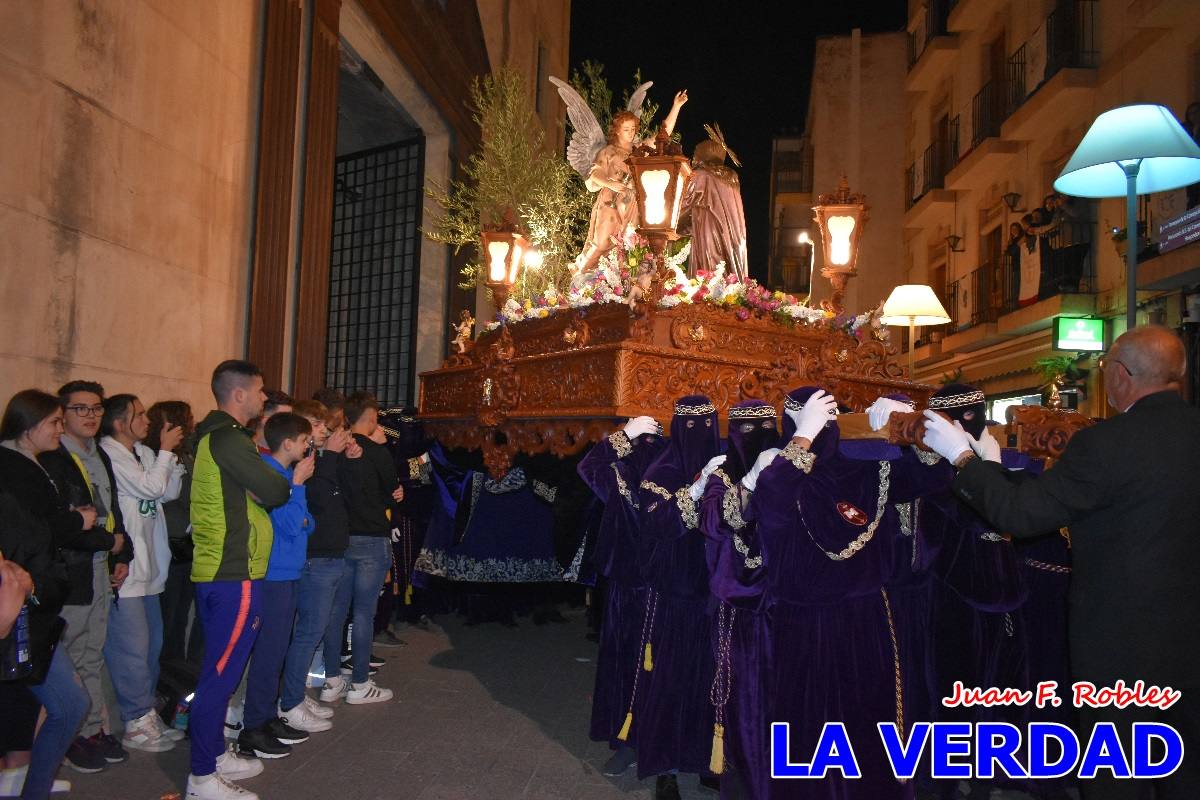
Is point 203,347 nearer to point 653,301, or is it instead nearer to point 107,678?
point 107,678

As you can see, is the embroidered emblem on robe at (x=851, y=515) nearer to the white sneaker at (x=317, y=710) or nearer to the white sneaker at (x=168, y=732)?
the white sneaker at (x=317, y=710)

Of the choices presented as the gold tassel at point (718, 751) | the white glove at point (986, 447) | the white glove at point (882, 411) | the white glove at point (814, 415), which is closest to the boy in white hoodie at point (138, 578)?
the gold tassel at point (718, 751)

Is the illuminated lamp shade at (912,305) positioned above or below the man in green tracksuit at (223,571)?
above

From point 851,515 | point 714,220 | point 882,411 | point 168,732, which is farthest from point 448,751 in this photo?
point 714,220

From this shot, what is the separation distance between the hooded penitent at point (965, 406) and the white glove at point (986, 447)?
3 centimetres

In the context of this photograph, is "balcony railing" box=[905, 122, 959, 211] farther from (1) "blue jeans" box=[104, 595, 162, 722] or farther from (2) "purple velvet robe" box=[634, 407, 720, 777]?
(1) "blue jeans" box=[104, 595, 162, 722]

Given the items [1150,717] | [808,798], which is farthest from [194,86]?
[1150,717]

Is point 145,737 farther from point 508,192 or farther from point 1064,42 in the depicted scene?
point 1064,42

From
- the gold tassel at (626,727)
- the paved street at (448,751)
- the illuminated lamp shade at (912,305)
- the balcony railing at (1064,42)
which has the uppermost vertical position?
the balcony railing at (1064,42)

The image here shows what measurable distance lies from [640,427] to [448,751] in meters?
1.97

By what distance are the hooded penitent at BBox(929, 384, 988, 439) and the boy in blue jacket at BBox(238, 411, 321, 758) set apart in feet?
9.64

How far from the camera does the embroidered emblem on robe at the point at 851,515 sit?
3.56 m

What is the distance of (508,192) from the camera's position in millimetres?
12711

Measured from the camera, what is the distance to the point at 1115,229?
485 inches
